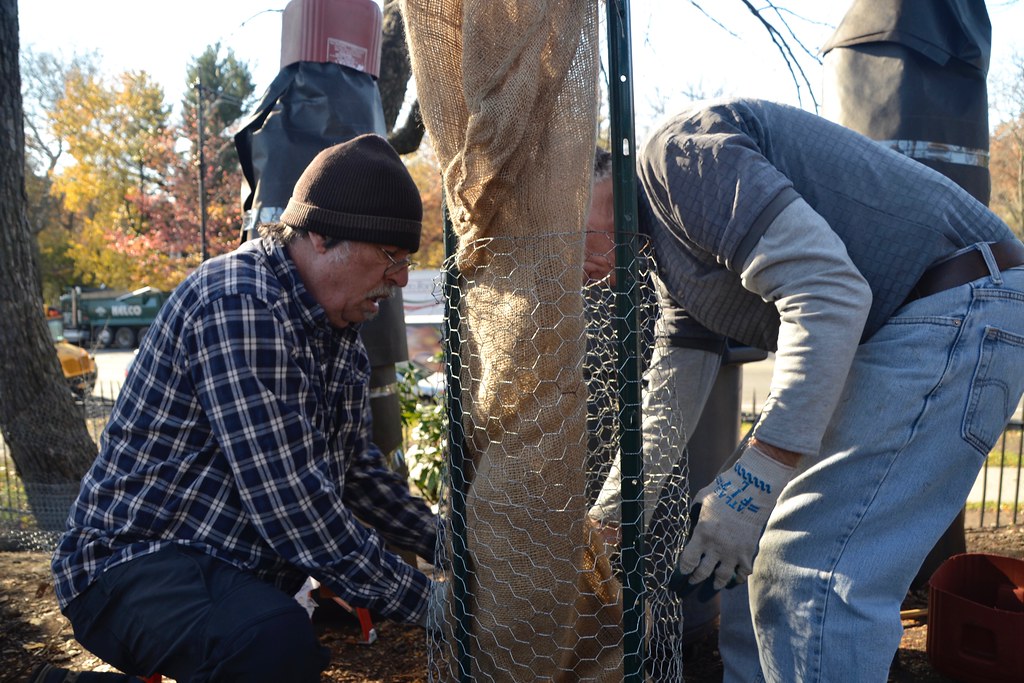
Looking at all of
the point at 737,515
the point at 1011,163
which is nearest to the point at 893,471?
the point at 737,515

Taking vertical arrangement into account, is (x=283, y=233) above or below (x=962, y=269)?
above

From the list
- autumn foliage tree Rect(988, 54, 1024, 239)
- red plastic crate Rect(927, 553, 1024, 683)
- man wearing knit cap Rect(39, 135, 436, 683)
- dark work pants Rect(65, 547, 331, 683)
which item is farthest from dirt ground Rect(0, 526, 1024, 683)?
autumn foliage tree Rect(988, 54, 1024, 239)

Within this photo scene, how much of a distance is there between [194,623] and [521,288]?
106 centimetres

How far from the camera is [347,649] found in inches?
116

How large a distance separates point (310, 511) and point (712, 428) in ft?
5.55

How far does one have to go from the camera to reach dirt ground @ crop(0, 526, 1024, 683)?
8.98 feet

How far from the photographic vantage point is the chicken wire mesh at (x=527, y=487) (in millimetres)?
1659

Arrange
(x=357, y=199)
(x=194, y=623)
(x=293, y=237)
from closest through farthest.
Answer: (x=194, y=623) < (x=357, y=199) < (x=293, y=237)

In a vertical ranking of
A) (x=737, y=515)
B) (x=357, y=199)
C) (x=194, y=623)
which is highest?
(x=357, y=199)

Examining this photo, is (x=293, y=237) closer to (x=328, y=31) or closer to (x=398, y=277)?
(x=398, y=277)

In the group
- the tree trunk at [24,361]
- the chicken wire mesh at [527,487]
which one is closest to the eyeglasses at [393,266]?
the chicken wire mesh at [527,487]

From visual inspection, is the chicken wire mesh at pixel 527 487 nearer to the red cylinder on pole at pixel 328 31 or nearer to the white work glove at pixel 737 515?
the white work glove at pixel 737 515

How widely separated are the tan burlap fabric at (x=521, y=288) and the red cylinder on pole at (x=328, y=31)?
159 centimetres

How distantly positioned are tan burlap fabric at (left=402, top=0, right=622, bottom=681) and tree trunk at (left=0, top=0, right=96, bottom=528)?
3671mm
